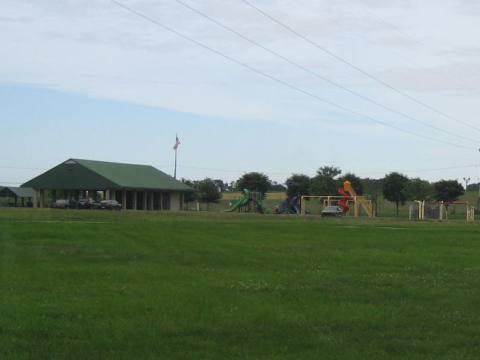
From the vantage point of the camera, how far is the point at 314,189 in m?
114

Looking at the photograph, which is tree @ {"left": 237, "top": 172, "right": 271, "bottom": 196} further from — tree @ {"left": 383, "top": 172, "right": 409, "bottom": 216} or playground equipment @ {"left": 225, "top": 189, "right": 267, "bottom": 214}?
playground equipment @ {"left": 225, "top": 189, "right": 267, "bottom": 214}

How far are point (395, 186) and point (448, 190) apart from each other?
690cm

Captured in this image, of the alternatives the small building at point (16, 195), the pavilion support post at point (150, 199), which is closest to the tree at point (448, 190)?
the pavilion support post at point (150, 199)

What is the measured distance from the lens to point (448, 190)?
10838cm

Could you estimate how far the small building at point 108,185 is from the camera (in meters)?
88.6

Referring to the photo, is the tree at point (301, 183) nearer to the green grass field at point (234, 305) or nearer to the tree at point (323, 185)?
the tree at point (323, 185)

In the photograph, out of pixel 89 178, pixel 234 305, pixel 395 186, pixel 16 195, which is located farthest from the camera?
pixel 16 195

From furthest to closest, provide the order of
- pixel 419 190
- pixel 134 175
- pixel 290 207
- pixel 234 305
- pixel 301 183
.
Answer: pixel 301 183
pixel 419 190
pixel 134 175
pixel 290 207
pixel 234 305

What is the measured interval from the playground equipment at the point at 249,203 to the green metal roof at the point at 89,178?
451 inches

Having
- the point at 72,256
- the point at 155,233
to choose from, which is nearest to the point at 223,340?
the point at 72,256

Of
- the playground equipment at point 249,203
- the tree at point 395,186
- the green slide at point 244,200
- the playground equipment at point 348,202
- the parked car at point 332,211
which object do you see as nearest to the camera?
the parked car at point 332,211

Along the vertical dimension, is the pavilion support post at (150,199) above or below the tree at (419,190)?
below

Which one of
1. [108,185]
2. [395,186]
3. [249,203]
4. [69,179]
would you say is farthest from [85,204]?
[395,186]

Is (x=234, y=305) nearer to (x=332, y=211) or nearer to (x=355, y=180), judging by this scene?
(x=332, y=211)
